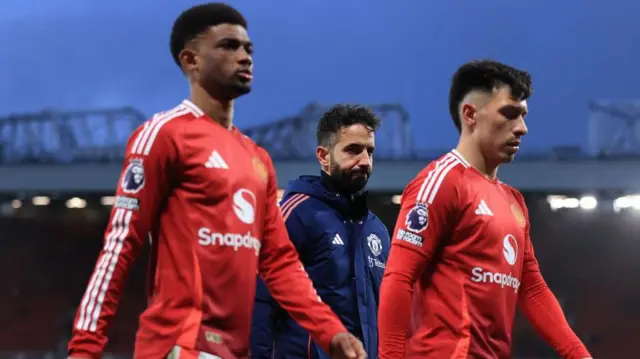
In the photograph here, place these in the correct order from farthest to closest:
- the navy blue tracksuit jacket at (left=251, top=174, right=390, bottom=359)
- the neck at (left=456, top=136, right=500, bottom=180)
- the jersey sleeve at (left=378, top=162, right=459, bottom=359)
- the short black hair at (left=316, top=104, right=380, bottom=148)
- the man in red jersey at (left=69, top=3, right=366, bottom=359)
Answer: the short black hair at (left=316, top=104, right=380, bottom=148) → the navy blue tracksuit jacket at (left=251, top=174, right=390, bottom=359) → the neck at (left=456, top=136, right=500, bottom=180) → the jersey sleeve at (left=378, top=162, right=459, bottom=359) → the man in red jersey at (left=69, top=3, right=366, bottom=359)

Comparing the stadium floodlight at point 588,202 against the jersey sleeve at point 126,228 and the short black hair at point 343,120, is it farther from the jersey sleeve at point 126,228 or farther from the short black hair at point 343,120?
the jersey sleeve at point 126,228

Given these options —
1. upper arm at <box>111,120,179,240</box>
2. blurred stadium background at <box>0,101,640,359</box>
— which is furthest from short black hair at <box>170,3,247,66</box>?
blurred stadium background at <box>0,101,640,359</box>

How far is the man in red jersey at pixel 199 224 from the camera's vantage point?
262 cm

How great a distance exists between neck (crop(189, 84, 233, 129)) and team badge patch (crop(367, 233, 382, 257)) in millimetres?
1695

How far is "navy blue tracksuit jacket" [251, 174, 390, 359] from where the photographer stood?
426cm

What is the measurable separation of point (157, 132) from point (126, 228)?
11.9 inches

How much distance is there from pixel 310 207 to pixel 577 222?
1848 cm

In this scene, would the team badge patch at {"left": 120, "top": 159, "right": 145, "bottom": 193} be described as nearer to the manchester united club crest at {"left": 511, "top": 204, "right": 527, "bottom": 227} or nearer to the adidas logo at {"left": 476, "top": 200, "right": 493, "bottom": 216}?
the adidas logo at {"left": 476, "top": 200, "right": 493, "bottom": 216}

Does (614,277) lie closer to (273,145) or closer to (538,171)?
(538,171)

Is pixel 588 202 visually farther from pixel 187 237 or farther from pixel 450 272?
pixel 187 237

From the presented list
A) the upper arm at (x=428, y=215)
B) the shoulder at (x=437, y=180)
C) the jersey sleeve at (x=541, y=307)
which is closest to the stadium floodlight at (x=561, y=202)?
the jersey sleeve at (x=541, y=307)

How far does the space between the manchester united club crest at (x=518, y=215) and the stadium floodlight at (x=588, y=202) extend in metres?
17.1

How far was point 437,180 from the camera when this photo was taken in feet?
11.2

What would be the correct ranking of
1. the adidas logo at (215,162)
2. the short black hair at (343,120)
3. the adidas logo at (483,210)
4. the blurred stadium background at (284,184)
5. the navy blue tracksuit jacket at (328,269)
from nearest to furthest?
the adidas logo at (215,162)
the adidas logo at (483,210)
the navy blue tracksuit jacket at (328,269)
the short black hair at (343,120)
the blurred stadium background at (284,184)
